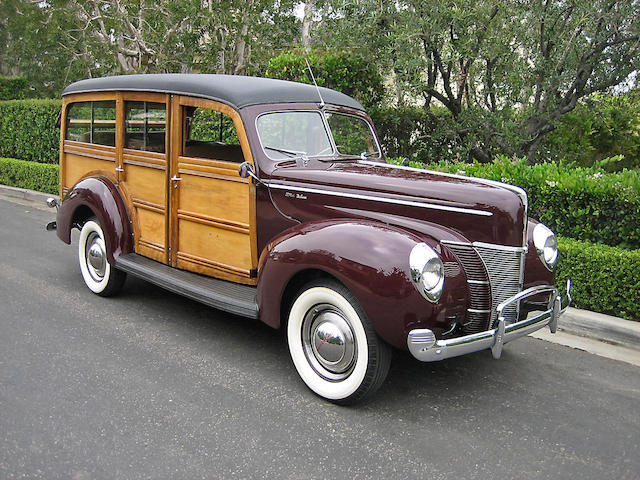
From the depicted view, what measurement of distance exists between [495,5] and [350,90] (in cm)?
226

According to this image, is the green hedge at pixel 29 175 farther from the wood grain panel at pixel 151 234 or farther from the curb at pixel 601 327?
the curb at pixel 601 327

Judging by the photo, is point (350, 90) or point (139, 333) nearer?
point (139, 333)

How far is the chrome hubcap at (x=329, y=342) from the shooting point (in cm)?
348

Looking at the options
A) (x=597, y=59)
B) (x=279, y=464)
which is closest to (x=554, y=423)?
(x=279, y=464)

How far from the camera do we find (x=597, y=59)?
7.17m

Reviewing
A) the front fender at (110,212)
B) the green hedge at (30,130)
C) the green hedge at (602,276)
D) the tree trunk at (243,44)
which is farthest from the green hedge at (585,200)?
the tree trunk at (243,44)

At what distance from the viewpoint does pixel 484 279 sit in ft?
11.4

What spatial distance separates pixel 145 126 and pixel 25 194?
23.4 feet

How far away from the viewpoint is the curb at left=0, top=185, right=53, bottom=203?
1052cm

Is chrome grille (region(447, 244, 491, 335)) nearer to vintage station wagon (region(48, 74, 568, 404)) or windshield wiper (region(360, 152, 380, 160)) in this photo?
vintage station wagon (region(48, 74, 568, 404))

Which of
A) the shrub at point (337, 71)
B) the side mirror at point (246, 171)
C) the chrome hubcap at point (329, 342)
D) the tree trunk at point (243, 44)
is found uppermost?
the tree trunk at point (243, 44)

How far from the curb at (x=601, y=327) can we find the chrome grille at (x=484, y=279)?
1640 mm

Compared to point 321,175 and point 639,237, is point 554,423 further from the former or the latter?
point 639,237

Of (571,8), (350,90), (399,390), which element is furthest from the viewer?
(350,90)
